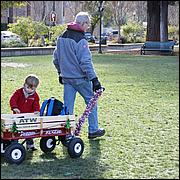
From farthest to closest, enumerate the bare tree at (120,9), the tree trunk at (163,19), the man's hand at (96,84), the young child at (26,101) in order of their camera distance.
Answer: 1. the bare tree at (120,9)
2. the tree trunk at (163,19)
3. the man's hand at (96,84)
4. the young child at (26,101)

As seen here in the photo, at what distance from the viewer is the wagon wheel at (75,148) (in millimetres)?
6548

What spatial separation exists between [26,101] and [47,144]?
614 mm

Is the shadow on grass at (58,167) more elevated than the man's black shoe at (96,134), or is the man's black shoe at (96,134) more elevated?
the man's black shoe at (96,134)

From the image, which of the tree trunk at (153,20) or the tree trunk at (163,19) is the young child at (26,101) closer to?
the tree trunk at (163,19)

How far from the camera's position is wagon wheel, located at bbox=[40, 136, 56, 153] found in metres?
6.82

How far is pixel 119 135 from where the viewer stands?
797cm

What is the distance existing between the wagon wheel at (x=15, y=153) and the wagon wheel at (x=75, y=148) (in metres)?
0.59

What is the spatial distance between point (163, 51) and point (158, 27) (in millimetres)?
2070

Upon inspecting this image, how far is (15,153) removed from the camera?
6.18 metres

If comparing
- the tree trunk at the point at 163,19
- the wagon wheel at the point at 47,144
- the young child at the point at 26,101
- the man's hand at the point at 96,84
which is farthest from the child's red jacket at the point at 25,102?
the tree trunk at the point at 163,19

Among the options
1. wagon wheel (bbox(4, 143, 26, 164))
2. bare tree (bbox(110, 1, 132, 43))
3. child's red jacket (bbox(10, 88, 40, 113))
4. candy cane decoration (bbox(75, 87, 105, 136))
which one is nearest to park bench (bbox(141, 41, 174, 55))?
candy cane decoration (bbox(75, 87, 105, 136))

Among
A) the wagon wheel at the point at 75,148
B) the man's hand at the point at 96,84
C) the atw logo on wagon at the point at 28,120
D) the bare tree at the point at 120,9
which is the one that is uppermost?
the bare tree at the point at 120,9

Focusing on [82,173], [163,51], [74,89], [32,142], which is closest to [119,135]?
[74,89]

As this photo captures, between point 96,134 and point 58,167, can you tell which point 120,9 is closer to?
point 96,134
